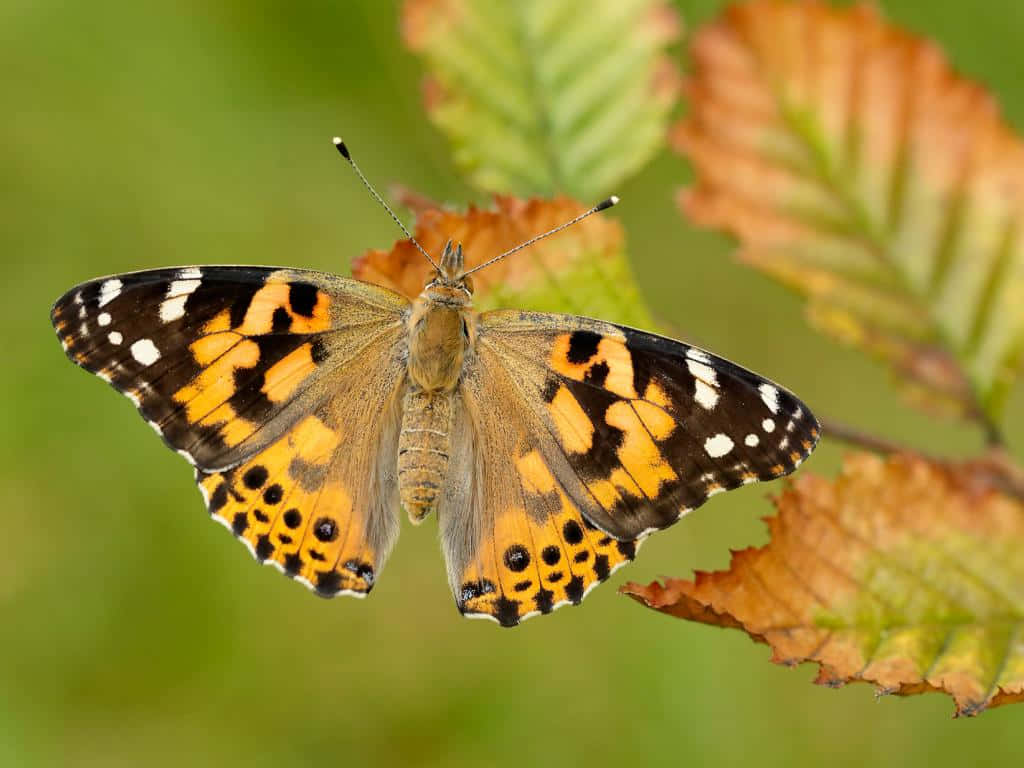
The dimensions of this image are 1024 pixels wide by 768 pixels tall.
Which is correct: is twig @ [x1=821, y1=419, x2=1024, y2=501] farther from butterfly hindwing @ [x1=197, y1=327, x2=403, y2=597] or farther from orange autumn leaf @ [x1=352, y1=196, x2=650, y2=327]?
butterfly hindwing @ [x1=197, y1=327, x2=403, y2=597]

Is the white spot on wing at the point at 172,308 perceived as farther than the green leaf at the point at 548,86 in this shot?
No

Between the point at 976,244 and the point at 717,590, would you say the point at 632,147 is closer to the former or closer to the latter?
the point at 976,244

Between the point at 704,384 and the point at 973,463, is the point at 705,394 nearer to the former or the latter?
the point at 704,384

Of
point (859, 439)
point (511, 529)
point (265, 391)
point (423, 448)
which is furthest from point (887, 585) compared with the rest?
point (265, 391)

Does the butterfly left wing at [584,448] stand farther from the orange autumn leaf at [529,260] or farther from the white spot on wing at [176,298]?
the white spot on wing at [176,298]

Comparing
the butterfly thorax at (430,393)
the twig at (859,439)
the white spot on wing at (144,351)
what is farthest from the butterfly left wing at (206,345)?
the twig at (859,439)

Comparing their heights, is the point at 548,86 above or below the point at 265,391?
above

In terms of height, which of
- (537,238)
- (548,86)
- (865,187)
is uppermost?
(548,86)
